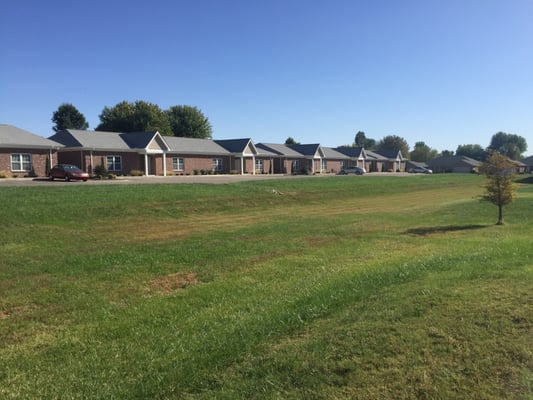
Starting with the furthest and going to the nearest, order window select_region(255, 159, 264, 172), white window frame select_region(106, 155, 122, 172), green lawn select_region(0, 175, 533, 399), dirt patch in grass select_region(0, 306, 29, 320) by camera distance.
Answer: window select_region(255, 159, 264, 172) < white window frame select_region(106, 155, 122, 172) < dirt patch in grass select_region(0, 306, 29, 320) < green lawn select_region(0, 175, 533, 399)

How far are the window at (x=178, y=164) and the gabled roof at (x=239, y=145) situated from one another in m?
9.92

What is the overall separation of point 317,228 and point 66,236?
8.24 metres

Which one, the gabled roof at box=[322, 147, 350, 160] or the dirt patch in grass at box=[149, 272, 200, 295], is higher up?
the gabled roof at box=[322, 147, 350, 160]

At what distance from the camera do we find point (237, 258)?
10.9 m

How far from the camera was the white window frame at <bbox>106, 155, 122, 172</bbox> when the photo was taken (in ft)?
155

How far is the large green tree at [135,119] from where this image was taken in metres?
77.8

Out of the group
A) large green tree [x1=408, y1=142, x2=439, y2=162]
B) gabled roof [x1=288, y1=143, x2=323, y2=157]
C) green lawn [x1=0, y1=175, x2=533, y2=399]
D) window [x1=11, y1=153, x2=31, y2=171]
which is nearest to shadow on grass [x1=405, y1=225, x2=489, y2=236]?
green lawn [x1=0, y1=175, x2=533, y2=399]

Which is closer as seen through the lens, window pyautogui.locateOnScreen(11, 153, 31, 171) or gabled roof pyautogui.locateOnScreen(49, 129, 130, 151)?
window pyautogui.locateOnScreen(11, 153, 31, 171)

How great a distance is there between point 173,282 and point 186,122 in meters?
82.5

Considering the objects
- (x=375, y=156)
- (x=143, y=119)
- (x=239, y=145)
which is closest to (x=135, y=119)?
(x=143, y=119)

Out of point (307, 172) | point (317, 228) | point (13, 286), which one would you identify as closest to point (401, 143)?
point (307, 172)

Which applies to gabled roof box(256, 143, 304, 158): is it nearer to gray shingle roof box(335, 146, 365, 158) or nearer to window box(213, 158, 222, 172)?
window box(213, 158, 222, 172)

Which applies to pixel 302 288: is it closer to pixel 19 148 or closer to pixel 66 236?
pixel 66 236

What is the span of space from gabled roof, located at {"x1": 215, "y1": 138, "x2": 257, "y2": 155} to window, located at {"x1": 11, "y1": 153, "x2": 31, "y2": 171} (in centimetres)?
2864
